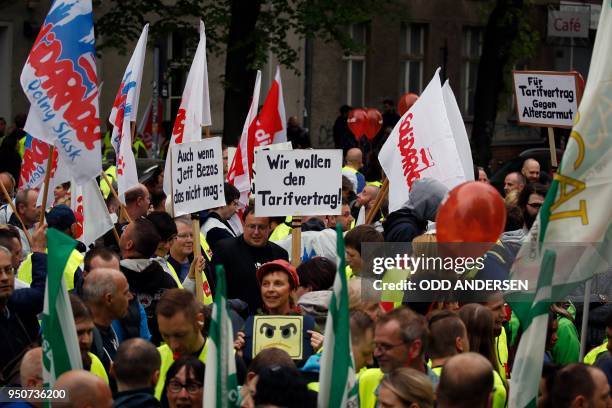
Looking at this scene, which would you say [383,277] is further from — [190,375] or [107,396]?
[107,396]

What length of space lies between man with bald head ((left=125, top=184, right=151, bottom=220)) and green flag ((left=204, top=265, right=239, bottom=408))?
5818mm

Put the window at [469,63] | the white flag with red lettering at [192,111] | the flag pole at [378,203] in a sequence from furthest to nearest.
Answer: the window at [469,63] → the white flag with red lettering at [192,111] → the flag pole at [378,203]

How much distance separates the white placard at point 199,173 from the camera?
9.94 m

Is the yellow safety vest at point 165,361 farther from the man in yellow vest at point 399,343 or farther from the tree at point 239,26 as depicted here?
the tree at point 239,26

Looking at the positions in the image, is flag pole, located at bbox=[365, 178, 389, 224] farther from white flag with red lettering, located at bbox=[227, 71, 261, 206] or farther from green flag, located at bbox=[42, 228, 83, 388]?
green flag, located at bbox=[42, 228, 83, 388]

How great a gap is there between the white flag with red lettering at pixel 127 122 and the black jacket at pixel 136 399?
5261 millimetres

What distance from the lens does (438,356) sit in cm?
668

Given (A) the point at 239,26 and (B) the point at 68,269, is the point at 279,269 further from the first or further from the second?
(A) the point at 239,26

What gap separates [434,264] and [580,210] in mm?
896

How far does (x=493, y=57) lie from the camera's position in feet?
88.3

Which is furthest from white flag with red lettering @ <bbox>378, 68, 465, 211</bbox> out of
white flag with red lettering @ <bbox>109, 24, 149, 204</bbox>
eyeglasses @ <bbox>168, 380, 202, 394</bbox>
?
eyeglasses @ <bbox>168, 380, 202, 394</bbox>

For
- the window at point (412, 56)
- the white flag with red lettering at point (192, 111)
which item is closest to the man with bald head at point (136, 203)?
the white flag with red lettering at point (192, 111)

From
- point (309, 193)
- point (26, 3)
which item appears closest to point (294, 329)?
point (309, 193)

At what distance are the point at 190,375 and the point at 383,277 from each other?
138 centimetres
